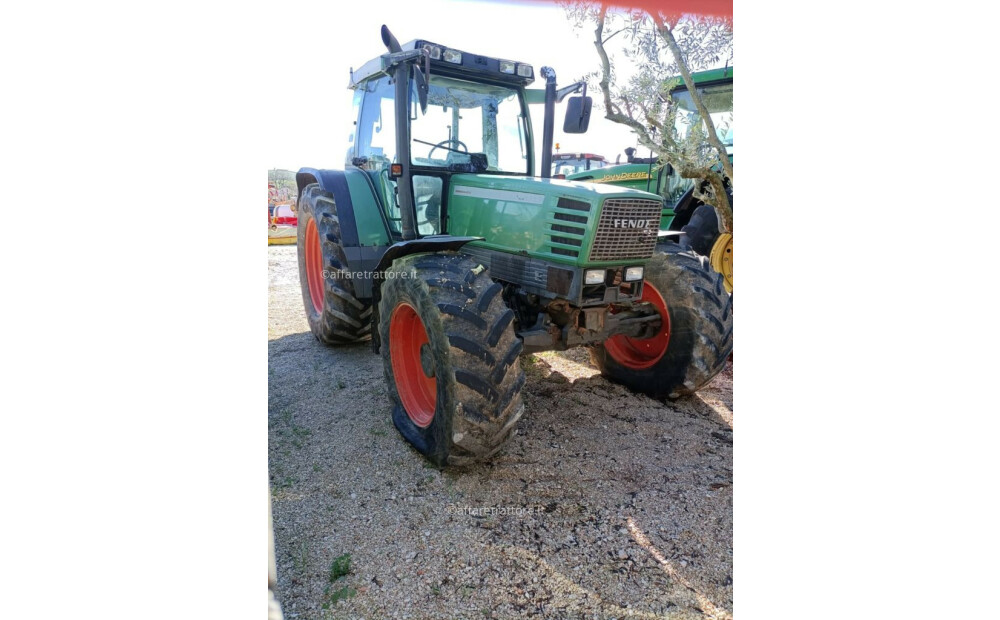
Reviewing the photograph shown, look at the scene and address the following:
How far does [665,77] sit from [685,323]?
146 cm

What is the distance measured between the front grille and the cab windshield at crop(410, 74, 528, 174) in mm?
1025

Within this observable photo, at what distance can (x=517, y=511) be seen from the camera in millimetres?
2488

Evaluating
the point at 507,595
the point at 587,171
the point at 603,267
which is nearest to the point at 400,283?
the point at 603,267

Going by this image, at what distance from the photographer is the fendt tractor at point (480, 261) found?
2.59 m

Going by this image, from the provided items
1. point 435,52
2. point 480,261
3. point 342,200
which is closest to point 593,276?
point 480,261

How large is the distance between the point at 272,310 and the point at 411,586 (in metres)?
2.46

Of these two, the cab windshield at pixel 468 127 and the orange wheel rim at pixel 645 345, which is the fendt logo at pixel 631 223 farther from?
the cab windshield at pixel 468 127

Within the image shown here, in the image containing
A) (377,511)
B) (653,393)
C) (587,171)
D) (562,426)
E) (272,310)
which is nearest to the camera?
(377,511)

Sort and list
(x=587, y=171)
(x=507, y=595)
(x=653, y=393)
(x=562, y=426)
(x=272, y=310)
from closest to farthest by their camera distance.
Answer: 1. (x=507, y=595)
2. (x=562, y=426)
3. (x=653, y=393)
4. (x=272, y=310)
5. (x=587, y=171)

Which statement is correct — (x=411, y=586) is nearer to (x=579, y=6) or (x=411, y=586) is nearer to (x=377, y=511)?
(x=377, y=511)

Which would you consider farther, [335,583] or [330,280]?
[330,280]

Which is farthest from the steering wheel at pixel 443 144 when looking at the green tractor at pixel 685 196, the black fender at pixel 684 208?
the black fender at pixel 684 208

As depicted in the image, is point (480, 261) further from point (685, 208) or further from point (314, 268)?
point (685, 208)

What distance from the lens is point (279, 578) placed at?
2.13 meters
